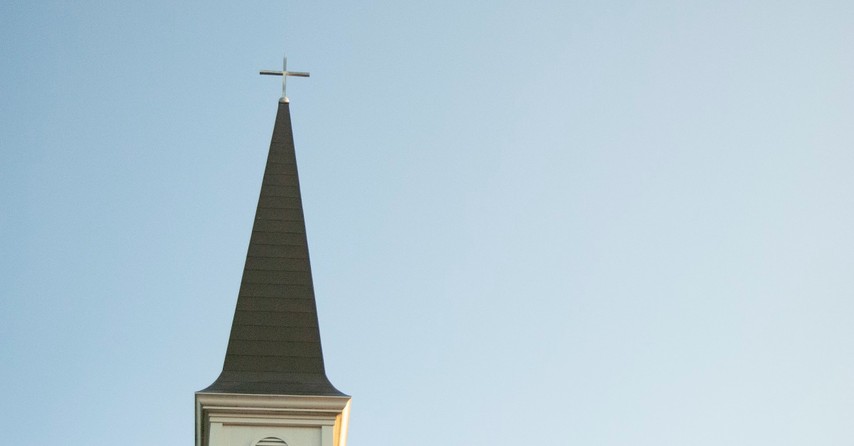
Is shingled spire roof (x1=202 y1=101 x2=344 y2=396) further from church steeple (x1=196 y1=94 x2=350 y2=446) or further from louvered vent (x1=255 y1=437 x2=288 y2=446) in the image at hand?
louvered vent (x1=255 y1=437 x2=288 y2=446)

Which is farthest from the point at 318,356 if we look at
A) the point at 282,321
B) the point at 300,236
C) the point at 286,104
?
the point at 286,104

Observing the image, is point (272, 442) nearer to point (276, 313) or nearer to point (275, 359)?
point (275, 359)

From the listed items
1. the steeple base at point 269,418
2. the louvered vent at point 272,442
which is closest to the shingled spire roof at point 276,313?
the steeple base at point 269,418

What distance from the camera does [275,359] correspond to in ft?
86.5

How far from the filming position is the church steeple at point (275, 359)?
25.4m

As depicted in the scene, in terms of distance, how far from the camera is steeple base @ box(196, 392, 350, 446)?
25.3 m

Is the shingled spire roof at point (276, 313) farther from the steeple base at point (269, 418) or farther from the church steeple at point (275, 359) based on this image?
the steeple base at point (269, 418)

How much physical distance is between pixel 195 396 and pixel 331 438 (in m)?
2.62

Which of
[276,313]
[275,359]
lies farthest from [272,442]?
[276,313]

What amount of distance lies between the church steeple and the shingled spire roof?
2cm

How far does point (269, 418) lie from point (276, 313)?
2.40 m

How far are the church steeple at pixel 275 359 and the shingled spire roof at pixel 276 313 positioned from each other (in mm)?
19

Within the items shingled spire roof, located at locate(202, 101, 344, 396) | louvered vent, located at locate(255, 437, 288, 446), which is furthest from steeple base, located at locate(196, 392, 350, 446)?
shingled spire roof, located at locate(202, 101, 344, 396)

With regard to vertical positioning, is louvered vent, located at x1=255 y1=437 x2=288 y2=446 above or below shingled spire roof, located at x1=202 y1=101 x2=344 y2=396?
below
